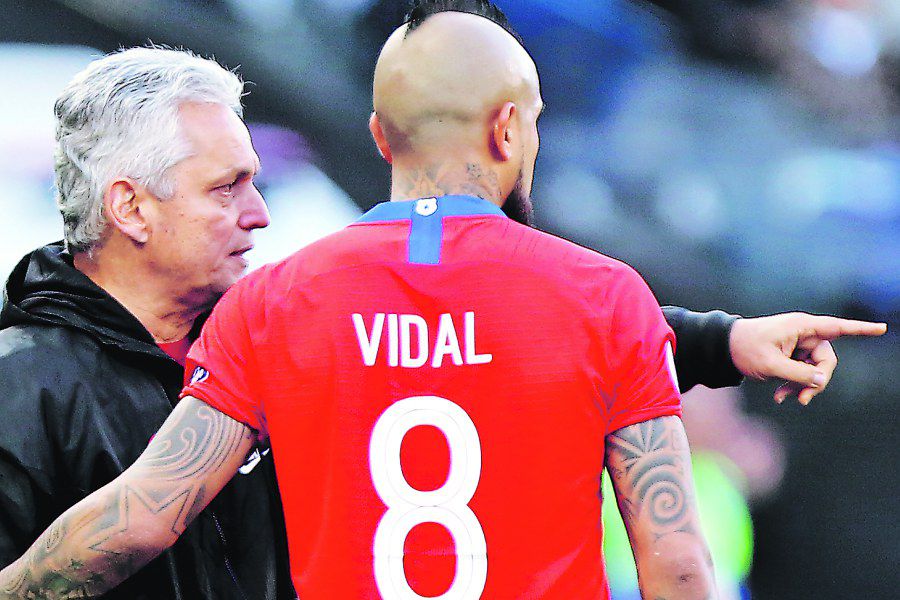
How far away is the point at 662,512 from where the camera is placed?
139 cm

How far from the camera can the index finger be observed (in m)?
1.62

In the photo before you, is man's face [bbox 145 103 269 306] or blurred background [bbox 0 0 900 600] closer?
man's face [bbox 145 103 269 306]

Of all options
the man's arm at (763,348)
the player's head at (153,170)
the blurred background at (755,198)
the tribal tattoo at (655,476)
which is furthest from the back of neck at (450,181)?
the blurred background at (755,198)

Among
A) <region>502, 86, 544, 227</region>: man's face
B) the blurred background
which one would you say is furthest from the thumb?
the blurred background

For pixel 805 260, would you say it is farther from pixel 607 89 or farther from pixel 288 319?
pixel 288 319

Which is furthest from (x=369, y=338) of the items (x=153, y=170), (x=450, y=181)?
(x=153, y=170)

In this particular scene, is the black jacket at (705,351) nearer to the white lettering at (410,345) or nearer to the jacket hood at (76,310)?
the white lettering at (410,345)

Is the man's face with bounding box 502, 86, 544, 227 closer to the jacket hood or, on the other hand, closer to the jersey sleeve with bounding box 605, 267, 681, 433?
the jersey sleeve with bounding box 605, 267, 681, 433

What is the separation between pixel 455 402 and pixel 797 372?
569 mm

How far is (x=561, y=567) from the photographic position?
1.39m

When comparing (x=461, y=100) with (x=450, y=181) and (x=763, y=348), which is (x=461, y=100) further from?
(x=763, y=348)

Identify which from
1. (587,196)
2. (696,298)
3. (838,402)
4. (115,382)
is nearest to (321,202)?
(587,196)

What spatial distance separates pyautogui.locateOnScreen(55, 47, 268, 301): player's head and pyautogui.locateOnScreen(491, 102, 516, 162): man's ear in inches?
26.7

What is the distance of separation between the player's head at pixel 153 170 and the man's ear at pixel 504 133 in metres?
0.68
